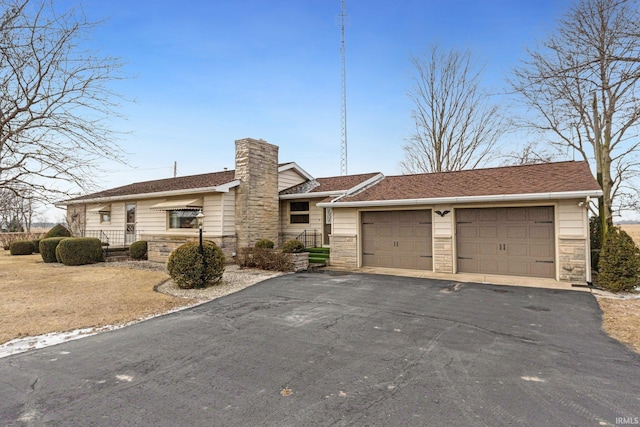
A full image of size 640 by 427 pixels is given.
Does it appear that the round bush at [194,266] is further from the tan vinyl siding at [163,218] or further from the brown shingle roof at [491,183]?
the brown shingle roof at [491,183]

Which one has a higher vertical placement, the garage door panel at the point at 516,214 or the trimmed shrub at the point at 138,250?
the garage door panel at the point at 516,214

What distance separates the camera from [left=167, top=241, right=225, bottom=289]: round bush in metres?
8.41

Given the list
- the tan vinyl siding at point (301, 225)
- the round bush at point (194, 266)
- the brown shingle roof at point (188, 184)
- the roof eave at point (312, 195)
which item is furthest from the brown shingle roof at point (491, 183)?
the brown shingle roof at point (188, 184)

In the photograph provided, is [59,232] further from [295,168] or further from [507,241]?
[507,241]

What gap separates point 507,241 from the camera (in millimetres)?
9797

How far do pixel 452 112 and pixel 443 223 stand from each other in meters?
12.7

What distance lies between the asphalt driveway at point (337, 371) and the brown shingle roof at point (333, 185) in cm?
913

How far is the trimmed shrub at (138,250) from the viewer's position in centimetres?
1451

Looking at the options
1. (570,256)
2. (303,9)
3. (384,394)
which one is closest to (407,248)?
(570,256)

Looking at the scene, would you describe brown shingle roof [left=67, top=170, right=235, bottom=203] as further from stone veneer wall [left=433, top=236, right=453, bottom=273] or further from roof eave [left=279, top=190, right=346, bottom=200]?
stone veneer wall [left=433, top=236, right=453, bottom=273]

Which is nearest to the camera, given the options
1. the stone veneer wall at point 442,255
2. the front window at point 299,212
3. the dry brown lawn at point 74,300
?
the dry brown lawn at point 74,300

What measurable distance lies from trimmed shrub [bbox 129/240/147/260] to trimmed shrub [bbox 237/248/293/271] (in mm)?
5505

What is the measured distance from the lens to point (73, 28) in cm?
667

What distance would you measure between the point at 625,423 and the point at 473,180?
31.7 ft
